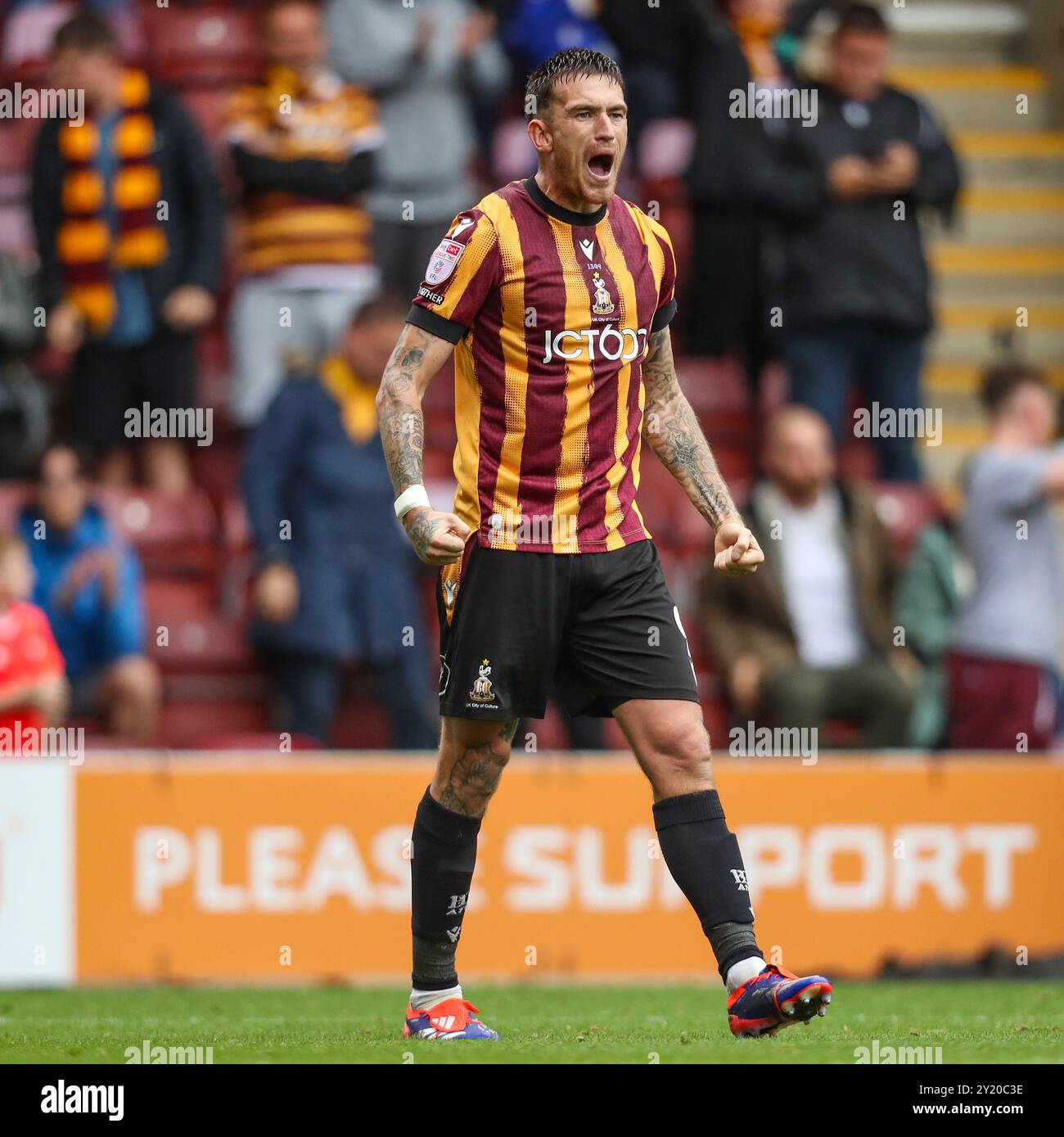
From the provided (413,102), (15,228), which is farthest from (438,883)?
(15,228)

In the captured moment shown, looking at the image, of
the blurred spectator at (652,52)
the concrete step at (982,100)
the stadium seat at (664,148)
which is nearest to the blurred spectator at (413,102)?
the blurred spectator at (652,52)

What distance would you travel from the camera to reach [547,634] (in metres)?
5.00

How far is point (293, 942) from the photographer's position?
26.1 ft

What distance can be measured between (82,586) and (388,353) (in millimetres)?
1627

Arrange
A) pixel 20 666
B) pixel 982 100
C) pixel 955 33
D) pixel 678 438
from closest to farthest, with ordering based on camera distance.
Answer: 1. pixel 678 438
2. pixel 20 666
3. pixel 982 100
4. pixel 955 33

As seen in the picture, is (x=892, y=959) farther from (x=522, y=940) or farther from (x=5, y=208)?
(x=5, y=208)

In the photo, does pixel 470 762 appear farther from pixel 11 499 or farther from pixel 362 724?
pixel 11 499

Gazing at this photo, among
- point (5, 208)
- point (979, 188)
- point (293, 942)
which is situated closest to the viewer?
point (293, 942)

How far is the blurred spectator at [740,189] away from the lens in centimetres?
1023

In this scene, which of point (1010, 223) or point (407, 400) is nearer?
point (407, 400)

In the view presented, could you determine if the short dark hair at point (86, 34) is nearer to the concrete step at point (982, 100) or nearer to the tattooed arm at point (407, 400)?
the tattooed arm at point (407, 400)

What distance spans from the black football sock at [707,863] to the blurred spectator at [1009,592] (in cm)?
423

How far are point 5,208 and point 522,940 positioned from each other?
532 cm

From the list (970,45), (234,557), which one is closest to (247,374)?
(234,557)
